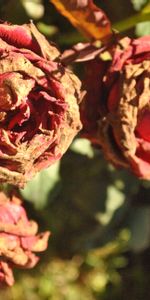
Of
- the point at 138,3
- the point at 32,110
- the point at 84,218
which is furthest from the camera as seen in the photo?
the point at 84,218

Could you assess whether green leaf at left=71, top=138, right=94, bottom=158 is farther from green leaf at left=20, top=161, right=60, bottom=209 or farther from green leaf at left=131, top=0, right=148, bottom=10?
green leaf at left=131, top=0, right=148, bottom=10

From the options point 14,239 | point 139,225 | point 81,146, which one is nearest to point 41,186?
point 81,146

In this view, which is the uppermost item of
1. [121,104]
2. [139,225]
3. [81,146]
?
[121,104]

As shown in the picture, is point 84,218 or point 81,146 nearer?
point 81,146

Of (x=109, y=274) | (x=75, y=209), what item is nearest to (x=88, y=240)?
(x=75, y=209)

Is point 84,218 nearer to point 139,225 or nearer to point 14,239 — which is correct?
point 139,225

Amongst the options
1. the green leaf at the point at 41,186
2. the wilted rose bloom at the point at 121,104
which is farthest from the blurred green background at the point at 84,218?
the wilted rose bloom at the point at 121,104

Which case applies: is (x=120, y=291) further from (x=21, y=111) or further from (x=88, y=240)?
(x=21, y=111)
